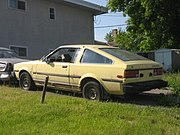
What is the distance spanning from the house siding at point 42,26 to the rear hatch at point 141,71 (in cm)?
1096

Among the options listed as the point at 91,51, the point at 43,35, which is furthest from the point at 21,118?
the point at 43,35

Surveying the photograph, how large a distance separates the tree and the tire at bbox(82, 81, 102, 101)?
16785 millimetres

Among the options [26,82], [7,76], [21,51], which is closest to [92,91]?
[26,82]

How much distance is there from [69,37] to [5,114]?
16349 millimetres

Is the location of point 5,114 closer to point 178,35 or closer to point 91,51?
point 91,51

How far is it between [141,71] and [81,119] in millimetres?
2825

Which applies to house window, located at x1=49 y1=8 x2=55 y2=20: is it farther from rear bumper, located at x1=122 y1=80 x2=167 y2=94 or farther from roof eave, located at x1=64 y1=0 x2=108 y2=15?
rear bumper, located at x1=122 y1=80 x2=167 y2=94

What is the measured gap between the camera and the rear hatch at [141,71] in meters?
9.02

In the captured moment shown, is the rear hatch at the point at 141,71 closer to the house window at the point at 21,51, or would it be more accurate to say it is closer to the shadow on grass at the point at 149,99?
the shadow on grass at the point at 149,99

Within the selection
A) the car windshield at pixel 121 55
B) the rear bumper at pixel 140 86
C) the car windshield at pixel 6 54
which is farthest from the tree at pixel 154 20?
the rear bumper at pixel 140 86

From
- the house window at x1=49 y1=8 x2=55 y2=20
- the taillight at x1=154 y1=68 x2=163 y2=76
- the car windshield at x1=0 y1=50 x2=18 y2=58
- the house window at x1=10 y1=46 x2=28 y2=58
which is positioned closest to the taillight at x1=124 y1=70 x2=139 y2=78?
the taillight at x1=154 y1=68 x2=163 y2=76

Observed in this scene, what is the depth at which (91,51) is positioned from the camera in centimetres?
1002

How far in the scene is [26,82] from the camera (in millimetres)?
11750

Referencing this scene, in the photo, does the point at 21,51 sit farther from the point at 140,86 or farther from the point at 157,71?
the point at 140,86
